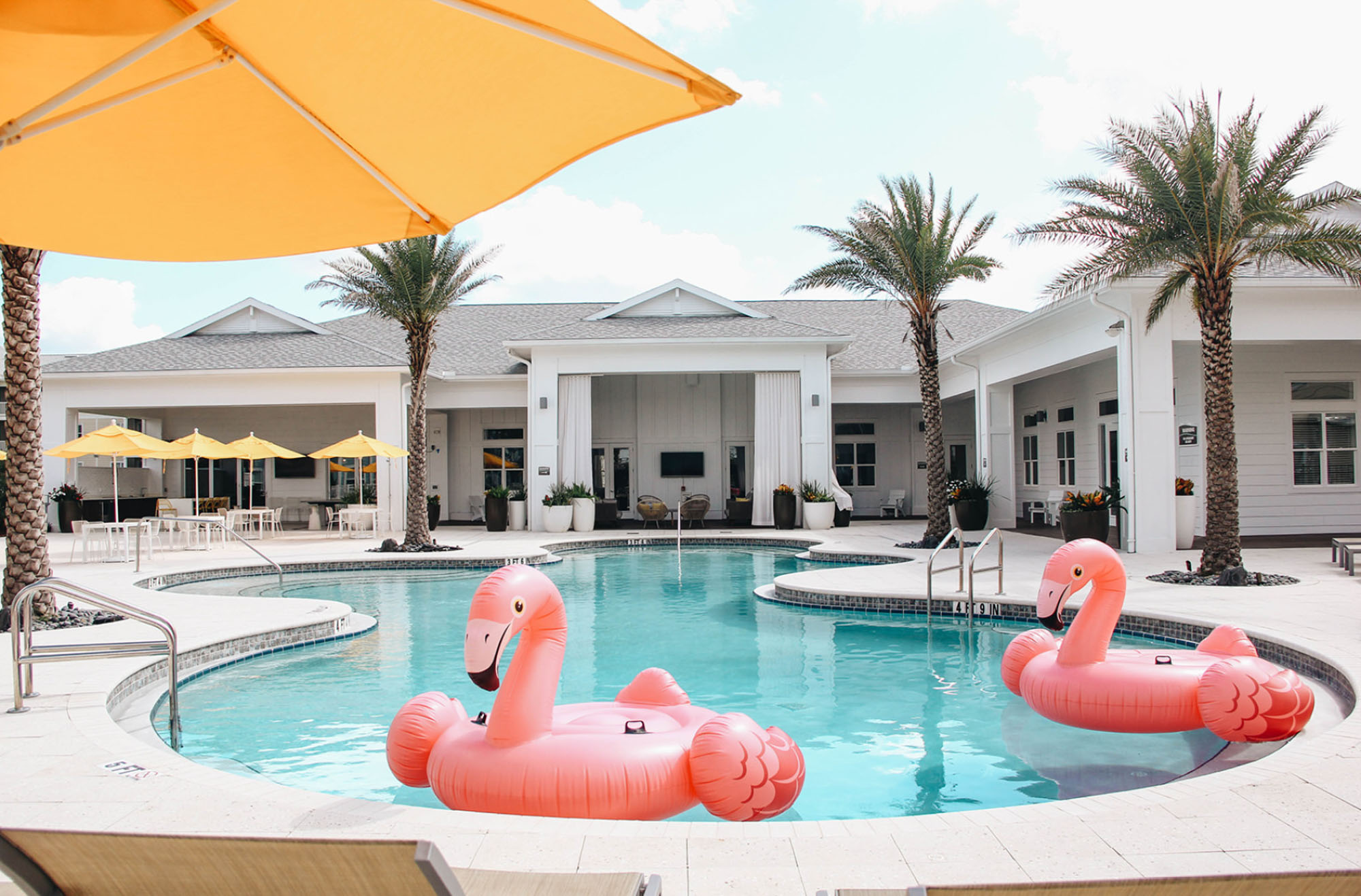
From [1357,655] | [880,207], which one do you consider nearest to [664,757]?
[1357,655]

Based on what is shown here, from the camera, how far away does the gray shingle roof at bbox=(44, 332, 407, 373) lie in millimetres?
21953

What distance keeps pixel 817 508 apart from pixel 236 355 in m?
15.2

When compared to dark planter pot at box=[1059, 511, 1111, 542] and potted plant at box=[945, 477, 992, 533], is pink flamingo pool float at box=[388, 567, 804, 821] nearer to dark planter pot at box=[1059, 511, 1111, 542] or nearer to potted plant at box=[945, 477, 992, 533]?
dark planter pot at box=[1059, 511, 1111, 542]

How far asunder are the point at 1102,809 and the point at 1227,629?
2.91 metres

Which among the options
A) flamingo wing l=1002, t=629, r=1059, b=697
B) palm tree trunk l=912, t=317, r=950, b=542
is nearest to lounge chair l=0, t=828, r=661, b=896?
flamingo wing l=1002, t=629, r=1059, b=697

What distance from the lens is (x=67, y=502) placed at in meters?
21.8

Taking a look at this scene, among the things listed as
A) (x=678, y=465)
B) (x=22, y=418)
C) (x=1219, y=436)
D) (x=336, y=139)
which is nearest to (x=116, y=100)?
(x=336, y=139)

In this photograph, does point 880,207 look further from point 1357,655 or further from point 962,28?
point 1357,655

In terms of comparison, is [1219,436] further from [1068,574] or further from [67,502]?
[67,502]

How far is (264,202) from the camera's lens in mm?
3441

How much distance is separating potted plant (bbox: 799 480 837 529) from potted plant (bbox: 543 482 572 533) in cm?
567

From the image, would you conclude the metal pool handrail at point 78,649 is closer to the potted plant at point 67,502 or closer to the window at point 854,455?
the potted plant at point 67,502

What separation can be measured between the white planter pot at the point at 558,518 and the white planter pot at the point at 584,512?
7.5 inches

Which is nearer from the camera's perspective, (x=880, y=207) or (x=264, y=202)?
(x=264, y=202)
